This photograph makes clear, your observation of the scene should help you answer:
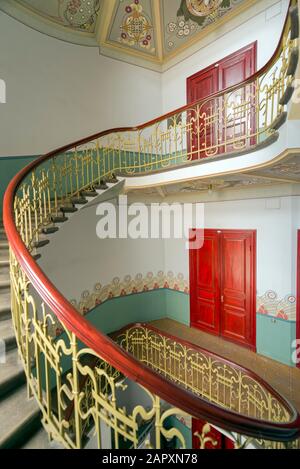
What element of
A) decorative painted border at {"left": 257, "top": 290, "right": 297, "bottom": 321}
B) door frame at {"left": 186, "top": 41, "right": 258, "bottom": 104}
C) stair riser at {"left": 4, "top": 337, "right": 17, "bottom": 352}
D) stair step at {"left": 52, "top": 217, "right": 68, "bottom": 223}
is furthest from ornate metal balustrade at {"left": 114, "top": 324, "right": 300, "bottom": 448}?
door frame at {"left": 186, "top": 41, "right": 258, "bottom": 104}

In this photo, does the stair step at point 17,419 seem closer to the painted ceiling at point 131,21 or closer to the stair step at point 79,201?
the stair step at point 79,201

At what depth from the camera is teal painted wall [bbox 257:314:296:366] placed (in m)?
4.27

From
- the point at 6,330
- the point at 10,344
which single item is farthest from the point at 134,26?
the point at 10,344

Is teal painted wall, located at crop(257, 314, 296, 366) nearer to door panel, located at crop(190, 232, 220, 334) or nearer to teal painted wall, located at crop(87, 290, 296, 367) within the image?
teal painted wall, located at crop(87, 290, 296, 367)

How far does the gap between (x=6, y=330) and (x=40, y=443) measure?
3.16 feet

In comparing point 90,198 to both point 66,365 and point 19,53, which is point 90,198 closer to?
point 66,365

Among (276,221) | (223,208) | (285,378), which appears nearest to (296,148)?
(276,221)

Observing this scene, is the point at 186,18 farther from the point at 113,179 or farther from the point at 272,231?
the point at 272,231

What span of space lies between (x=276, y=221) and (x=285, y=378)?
260cm

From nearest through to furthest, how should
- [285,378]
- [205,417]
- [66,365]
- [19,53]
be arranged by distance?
[205,417] → [285,378] → [66,365] → [19,53]

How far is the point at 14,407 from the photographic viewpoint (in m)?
1.52

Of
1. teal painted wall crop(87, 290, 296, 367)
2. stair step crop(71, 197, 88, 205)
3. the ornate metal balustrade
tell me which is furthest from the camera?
teal painted wall crop(87, 290, 296, 367)

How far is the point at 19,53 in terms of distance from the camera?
4.71 metres

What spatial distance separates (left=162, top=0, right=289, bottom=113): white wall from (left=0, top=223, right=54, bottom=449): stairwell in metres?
5.64
